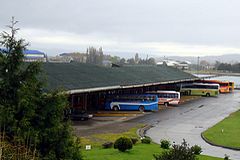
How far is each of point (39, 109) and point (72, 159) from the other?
162 cm

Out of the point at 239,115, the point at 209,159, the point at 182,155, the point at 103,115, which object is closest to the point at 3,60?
the point at 182,155

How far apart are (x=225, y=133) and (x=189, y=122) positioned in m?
6.06

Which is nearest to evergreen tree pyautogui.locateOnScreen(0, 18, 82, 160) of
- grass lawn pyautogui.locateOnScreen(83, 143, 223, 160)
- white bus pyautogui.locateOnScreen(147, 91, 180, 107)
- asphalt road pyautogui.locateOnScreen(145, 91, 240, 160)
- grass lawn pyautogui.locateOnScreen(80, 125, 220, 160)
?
grass lawn pyautogui.locateOnScreen(80, 125, 220, 160)

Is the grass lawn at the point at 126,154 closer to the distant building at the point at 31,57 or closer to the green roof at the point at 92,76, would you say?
the distant building at the point at 31,57

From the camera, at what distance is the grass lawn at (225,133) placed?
84.2 feet

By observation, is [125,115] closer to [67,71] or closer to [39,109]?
[67,71]

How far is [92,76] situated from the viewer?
39.3m

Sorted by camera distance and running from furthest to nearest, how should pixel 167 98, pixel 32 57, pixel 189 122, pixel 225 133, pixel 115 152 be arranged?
1. pixel 32 57
2. pixel 167 98
3. pixel 189 122
4. pixel 225 133
5. pixel 115 152

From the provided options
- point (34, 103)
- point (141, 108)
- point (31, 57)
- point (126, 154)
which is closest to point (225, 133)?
point (126, 154)

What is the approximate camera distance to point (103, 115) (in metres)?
37.9

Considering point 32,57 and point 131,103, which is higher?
point 32,57

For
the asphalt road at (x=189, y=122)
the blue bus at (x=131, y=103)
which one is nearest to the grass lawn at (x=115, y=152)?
the asphalt road at (x=189, y=122)

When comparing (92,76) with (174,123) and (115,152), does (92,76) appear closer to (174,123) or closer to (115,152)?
(174,123)

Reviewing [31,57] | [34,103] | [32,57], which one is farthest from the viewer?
[32,57]
